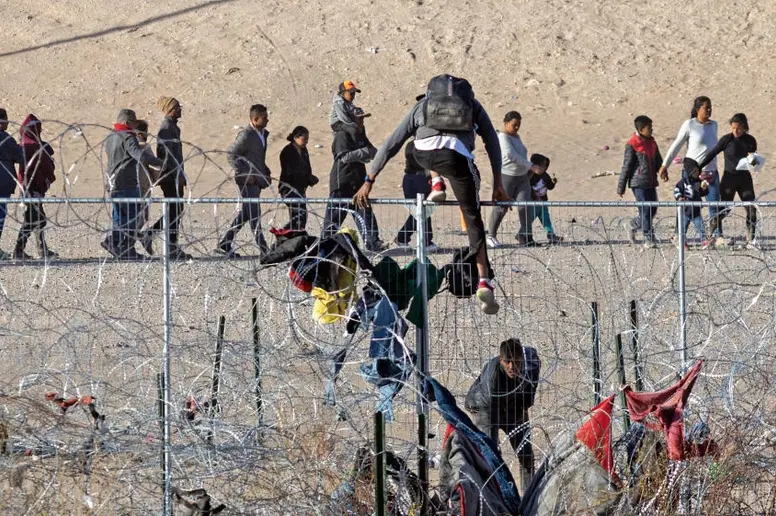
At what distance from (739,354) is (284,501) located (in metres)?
2.81

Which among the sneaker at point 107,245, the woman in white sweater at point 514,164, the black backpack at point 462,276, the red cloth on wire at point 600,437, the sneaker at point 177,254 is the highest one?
the woman in white sweater at point 514,164

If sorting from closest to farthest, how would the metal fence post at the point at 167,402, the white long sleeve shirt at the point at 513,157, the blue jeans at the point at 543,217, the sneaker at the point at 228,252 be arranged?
the metal fence post at the point at 167,402 < the sneaker at the point at 228,252 < the blue jeans at the point at 543,217 < the white long sleeve shirt at the point at 513,157

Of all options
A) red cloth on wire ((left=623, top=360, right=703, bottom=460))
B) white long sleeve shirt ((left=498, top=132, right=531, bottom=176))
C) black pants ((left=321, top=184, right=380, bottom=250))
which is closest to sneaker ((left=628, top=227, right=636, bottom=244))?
black pants ((left=321, top=184, right=380, bottom=250))

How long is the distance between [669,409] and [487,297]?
175cm

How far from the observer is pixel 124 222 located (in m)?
9.09

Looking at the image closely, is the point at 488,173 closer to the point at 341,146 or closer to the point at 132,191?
the point at 341,146

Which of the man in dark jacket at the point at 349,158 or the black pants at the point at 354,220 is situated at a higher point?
the man in dark jacket at the point at 349,158

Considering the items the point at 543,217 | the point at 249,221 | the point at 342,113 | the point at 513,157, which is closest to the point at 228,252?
the point at 249,221

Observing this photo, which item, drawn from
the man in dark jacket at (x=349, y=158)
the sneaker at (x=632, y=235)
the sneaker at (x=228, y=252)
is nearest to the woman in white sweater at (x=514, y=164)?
the man in dark jacket at (x=349, y=158)

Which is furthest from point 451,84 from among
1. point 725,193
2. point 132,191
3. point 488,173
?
point 488,173

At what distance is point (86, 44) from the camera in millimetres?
27656

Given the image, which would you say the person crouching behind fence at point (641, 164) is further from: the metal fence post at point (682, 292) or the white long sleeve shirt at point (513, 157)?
the metal fence post at point (682, 292)

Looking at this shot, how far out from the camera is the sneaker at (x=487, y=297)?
827 centimetres

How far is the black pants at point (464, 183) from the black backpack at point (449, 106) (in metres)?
0.15
